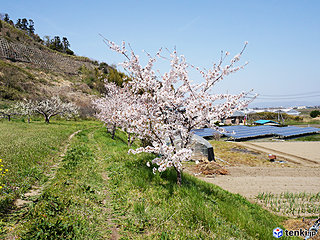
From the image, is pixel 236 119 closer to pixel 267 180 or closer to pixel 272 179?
pixel 272 179

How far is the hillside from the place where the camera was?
51.0 metres

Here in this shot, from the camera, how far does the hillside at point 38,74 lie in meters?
51.0

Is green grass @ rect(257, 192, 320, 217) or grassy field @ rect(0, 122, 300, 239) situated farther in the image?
green grass @ rect(257, 192, 320, 217)

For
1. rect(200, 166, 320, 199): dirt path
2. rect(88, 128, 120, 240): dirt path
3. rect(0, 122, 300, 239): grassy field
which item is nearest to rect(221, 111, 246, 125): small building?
rect(200, 166, 320, 199): dirt path

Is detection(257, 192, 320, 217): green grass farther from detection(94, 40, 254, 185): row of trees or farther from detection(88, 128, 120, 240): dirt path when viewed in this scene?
detection(88, 128, 120, 240): dirt path

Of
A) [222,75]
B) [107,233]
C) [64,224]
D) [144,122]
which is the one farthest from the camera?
[222,75]

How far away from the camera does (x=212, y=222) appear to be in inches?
202

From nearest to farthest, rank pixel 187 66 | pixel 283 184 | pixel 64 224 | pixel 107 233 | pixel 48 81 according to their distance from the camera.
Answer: pixel 64 224, pixel 107 233, pixel 187 66, pixel 283 184, pixel 48 81

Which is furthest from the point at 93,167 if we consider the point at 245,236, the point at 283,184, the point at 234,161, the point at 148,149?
the point at 234,161

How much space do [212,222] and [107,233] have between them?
2822 mm

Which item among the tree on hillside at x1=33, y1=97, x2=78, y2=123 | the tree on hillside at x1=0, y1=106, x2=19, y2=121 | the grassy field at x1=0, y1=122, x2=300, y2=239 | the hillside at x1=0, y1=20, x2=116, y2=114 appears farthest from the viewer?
the hillside at x1=0, y1=20, x2=116, y2=114

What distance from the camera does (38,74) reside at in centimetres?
6844

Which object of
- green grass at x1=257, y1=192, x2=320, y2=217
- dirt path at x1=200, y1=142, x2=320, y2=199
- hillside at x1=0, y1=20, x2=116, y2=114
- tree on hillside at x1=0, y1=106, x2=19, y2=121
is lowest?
dirt path at x1=200, y1=142, x2=320, y2=199

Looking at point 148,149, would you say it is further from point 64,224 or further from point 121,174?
point 64,224
